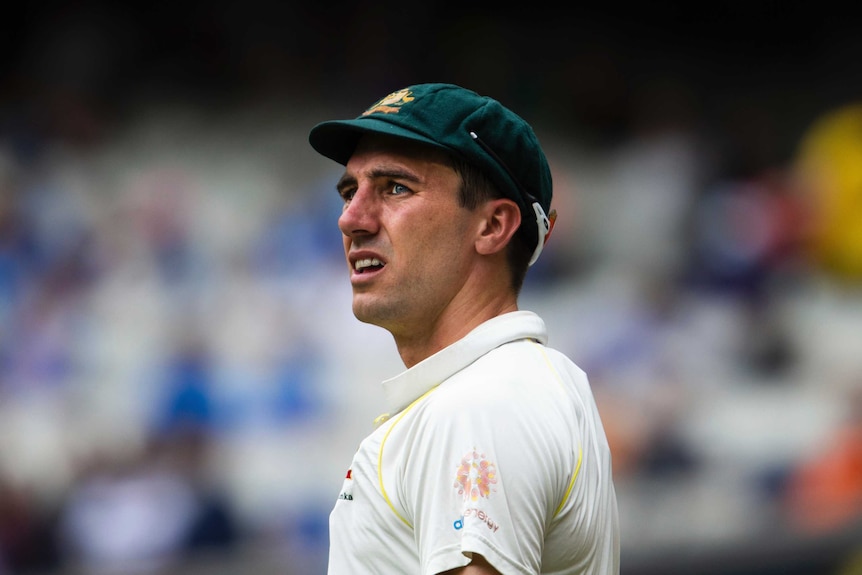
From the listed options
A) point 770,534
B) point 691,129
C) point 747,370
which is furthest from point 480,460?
point 691,129

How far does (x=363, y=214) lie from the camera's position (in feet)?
6.92

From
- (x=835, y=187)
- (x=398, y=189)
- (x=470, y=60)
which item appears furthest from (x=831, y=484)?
(x=398, y=189)

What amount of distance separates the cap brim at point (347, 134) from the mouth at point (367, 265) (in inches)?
8.7

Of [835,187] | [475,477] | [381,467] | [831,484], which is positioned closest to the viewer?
[475,477]

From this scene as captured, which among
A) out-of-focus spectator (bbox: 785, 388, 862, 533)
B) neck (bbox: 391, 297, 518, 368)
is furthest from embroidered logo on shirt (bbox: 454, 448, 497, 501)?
out-of-focus spectator (bbox: 785, 388, 862, 533)

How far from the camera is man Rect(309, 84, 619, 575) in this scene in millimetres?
1639

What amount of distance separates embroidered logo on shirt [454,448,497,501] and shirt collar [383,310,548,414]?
34 centimetres

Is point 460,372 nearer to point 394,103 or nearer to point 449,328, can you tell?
point 449,328

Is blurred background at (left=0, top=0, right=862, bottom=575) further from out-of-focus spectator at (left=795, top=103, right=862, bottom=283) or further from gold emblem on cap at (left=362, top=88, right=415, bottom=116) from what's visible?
gold emblem on cap at (left=362, top=88, right=415, bottom=116)

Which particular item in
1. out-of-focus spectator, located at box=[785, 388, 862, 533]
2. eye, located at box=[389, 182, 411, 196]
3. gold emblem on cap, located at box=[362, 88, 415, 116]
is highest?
out-of-focus spectator, located at box=[785, 388, 862, 533]

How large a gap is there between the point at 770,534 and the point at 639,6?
3.29 m

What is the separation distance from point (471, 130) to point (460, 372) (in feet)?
1.36

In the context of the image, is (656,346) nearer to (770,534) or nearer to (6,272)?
(770,534)

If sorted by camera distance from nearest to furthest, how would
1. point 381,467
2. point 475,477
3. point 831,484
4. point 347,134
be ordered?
point 475,477
point 381,467
point 347,134
point 831,484
